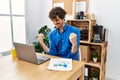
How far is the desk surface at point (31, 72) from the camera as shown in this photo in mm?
1095

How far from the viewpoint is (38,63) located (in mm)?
1383

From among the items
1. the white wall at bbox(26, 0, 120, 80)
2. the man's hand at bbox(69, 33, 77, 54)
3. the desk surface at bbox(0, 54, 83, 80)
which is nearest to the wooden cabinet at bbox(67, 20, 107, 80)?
the white wall at bbox(26, 0, 120, 80)

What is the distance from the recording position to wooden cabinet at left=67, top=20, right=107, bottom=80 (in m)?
2.30

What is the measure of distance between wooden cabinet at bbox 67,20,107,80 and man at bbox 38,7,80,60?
635 mm

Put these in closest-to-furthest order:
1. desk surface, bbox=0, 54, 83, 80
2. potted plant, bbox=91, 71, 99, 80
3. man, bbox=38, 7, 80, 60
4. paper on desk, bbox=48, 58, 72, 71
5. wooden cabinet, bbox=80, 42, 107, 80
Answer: desk surface, bbox=0, 54, 83, 80, paper on desk, bbox=48, 58, 72, 71, man, bbox=38, 7, 80, 60, wooden cabinet, bbox=80, 42, 107, 80, potted plant, bbox=91, 71, 99, 80

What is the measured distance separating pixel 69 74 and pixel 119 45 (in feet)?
5.14

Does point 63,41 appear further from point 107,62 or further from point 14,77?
point 107,62

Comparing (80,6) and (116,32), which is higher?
(80,6)

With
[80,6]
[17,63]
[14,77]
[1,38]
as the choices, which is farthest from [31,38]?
[14,77]

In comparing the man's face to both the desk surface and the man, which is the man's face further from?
the desk surface

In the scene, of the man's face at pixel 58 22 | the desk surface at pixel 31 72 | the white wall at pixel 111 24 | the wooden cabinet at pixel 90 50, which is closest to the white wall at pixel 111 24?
the white wall at pixel 111 24

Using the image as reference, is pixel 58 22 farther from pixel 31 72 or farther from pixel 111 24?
pixel 111 24

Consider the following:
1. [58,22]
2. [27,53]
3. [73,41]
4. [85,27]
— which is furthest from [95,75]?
[27,53]

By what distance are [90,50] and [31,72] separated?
1.60 meters
